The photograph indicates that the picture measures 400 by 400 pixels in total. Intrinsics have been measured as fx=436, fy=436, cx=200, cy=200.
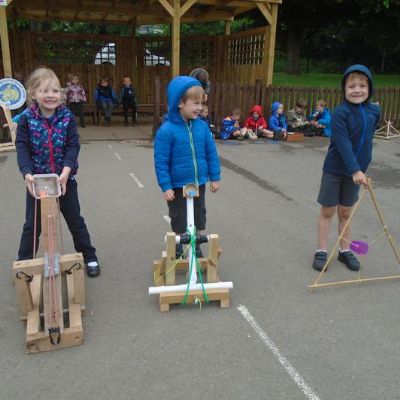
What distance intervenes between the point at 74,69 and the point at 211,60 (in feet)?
15.9

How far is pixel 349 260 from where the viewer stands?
13.8 feet

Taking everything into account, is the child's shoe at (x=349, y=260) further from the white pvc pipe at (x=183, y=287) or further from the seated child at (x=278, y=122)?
the seated child at (x=278, y=122)

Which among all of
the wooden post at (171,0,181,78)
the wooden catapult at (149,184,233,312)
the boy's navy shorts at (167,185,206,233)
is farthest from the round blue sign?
the wooden catapult at (149,184,233,312)

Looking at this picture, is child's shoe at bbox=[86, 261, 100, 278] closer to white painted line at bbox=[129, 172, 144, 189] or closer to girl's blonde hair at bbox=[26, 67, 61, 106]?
girl's blonde hair at bbox=[26, 67, 61, 106]

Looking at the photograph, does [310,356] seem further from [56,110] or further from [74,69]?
[74,69]

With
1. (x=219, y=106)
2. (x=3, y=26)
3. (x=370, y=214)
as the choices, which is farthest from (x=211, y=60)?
(x=370, y=214)

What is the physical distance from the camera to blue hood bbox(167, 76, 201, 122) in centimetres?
325

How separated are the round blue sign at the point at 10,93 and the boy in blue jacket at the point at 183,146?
20.8 feet

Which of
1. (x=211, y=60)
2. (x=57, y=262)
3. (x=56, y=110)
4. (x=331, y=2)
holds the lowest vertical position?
(x=57, y=262)

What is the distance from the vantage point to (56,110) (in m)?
3.38

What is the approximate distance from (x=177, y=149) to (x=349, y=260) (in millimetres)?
2037

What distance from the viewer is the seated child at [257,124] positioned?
11.8 metres

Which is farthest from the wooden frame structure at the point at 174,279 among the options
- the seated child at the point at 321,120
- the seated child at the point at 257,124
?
the seated child at the point at 321,120

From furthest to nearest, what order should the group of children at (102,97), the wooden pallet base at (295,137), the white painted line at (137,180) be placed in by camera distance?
the group of children at (102,97) < the wooden pallet base at (295,137) < the white painted line at (137,180)
